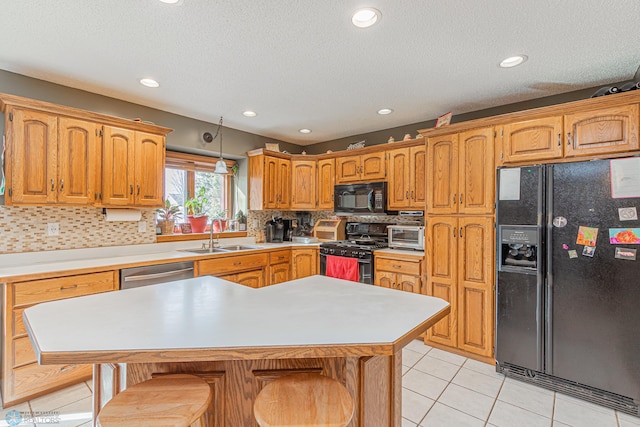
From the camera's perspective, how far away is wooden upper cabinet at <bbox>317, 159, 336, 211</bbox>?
4.32 m

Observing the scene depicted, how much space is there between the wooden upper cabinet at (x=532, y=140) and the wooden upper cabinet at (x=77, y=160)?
3566mm

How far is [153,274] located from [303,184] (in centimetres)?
237

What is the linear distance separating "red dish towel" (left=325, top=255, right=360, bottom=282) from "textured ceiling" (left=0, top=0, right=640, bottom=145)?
178 centimetres

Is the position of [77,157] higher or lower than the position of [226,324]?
higher

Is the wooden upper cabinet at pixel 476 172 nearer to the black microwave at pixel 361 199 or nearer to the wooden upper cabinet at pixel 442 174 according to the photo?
the wooden upper cabinet at pixel 442 174

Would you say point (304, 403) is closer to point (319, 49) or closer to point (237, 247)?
point (319, 49)

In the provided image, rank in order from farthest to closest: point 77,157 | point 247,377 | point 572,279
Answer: point 77,157, point 572,279, point 247,377

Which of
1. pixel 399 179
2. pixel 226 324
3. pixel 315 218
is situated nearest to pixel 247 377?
pixel 226 324

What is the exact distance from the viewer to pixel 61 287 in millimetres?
2242

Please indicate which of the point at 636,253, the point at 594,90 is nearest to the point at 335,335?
the point at 636,253

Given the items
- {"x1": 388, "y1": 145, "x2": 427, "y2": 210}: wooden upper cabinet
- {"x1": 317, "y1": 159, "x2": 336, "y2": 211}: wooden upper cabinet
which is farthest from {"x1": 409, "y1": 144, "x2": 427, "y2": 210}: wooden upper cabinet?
{"x1": 317, "y1": 159, "x2": 336, "y2": 211}: wooden upper cabinet

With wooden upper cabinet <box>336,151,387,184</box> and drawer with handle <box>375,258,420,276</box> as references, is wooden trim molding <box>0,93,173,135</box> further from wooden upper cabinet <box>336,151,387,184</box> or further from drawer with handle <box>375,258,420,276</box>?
drawer with handle <box>375,258,420,276</box>

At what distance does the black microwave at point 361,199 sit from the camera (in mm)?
3756

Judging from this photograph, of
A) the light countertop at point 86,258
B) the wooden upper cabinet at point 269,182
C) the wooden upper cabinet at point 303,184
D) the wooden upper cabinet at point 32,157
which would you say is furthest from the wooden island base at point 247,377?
the wooden upper cabinet at point 303,184
